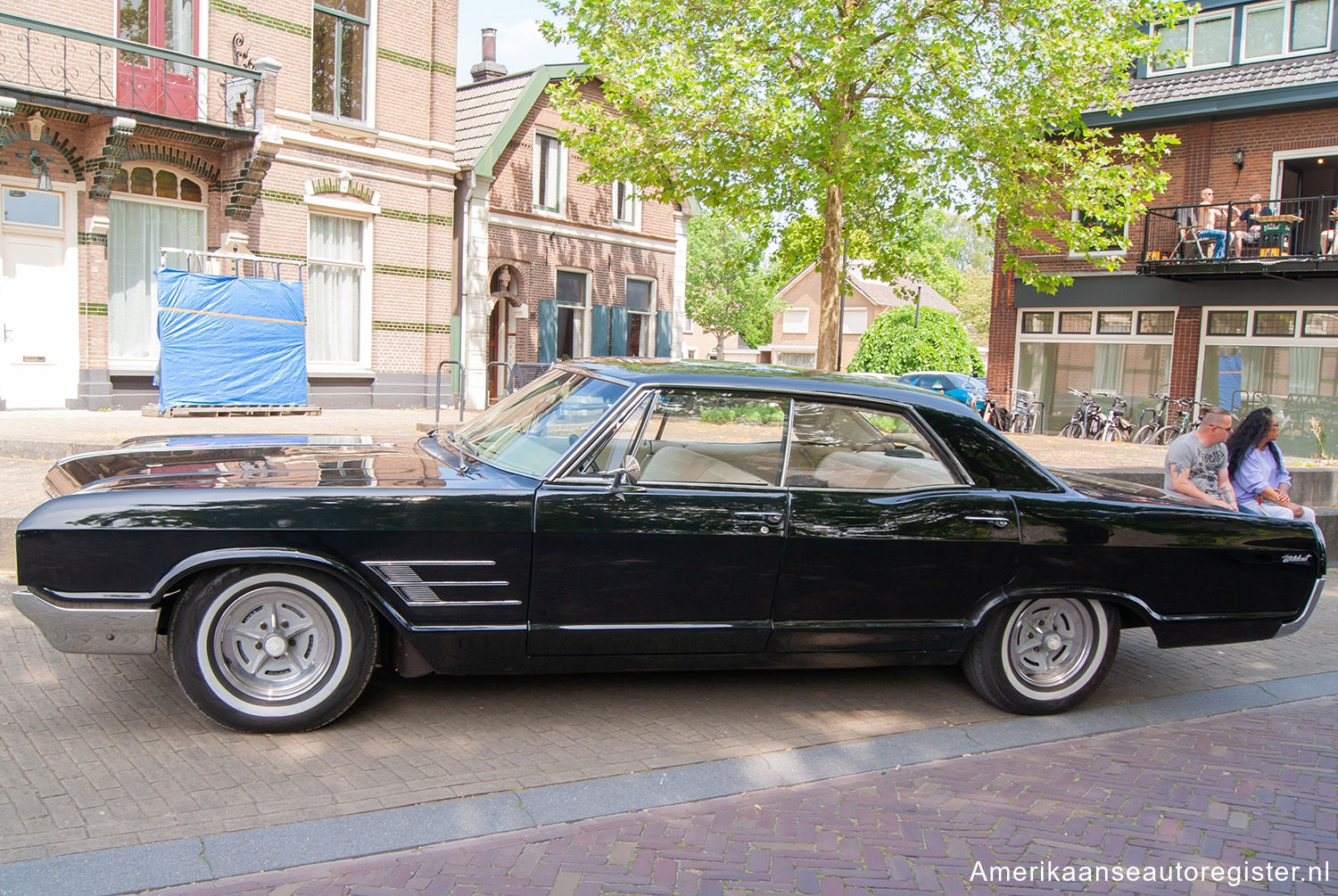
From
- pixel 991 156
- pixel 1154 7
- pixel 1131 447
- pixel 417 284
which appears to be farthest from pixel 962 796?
pixel 417 284

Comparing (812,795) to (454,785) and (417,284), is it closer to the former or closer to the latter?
(454,785)

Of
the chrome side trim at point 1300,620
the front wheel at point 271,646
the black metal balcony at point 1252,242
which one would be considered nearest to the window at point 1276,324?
the black metal balcony at point 1252,242

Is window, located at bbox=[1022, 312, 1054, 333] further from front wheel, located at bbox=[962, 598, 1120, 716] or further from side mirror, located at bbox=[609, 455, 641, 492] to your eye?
side mirror, located at bbox=[609, 455, 641, 492]

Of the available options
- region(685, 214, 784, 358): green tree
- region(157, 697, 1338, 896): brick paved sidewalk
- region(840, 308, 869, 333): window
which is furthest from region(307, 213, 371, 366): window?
region(840, 308, 869, 333): window

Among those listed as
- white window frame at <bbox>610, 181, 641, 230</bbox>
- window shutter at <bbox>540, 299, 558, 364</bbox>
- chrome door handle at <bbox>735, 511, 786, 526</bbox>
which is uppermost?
white window frame at <bbox>610, 181, 641, 230</bbox>

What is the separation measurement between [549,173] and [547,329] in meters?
3.48

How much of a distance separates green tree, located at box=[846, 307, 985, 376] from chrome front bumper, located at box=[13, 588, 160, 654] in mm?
27501

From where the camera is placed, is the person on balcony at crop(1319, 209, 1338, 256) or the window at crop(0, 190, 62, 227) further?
the person on balcony at crop(1319, 209, 1338, 256)

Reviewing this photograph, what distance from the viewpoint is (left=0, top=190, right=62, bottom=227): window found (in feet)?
46.0

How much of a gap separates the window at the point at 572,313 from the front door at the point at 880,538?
18.7 m

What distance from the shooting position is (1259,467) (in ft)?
24.3

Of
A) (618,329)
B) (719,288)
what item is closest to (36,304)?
(618,329)

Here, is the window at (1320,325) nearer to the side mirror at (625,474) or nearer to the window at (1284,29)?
the window at (1284,29)

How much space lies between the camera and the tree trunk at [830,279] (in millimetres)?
14625
